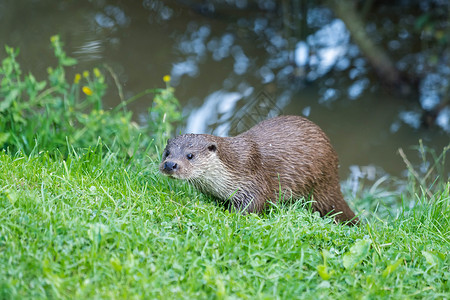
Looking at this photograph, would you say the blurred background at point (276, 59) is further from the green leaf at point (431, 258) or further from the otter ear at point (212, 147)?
the green leaf at point (431, 258)

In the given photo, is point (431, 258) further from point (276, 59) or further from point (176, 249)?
point (276, 59)

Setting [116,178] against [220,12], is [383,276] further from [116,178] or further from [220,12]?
[220,12]

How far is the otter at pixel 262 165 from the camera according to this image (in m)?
3.58

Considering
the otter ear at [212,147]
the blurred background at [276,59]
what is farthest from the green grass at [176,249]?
the blurred background at [276,59]

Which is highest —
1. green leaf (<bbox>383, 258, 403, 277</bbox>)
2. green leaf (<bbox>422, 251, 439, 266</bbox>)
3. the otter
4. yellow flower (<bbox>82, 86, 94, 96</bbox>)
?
yellow flower (<bbox>82, 86, 94, 96</bbox>)

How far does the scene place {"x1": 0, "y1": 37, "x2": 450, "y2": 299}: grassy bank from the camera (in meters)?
2.46

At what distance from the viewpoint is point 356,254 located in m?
2.90

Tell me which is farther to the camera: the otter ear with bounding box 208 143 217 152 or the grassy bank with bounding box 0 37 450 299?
the otter ear with bounding box 208 143 217 152

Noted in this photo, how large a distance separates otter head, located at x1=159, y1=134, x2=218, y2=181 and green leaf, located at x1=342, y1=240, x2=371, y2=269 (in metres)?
1.10

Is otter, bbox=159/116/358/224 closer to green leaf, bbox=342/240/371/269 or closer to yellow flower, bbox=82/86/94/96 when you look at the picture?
green leaf, bbox=342/240/371/269

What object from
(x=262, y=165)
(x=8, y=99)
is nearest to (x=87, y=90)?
(x=8, y=99)

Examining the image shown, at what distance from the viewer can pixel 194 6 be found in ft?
28.2

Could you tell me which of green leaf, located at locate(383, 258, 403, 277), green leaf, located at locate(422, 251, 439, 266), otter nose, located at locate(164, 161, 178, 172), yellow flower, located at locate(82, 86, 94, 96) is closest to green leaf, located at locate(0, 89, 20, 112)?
yellow flower, located at locate(82, 86, 94, 96)

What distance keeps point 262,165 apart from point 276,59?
13.4 ft
